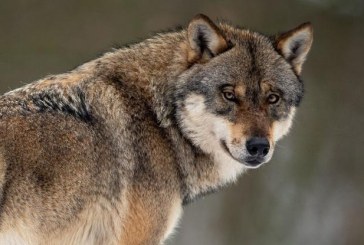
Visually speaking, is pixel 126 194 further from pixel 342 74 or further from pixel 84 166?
pixel 342 74

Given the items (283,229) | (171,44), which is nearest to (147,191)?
(171,44)

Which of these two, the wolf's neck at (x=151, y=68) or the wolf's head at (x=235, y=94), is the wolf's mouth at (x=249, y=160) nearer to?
the wolf's head at (x=235, y=94)

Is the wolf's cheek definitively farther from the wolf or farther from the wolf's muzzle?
the wolf's muzzle

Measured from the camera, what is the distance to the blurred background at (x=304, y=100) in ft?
35.2

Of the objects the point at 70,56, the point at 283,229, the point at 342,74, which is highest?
the point at 70,56

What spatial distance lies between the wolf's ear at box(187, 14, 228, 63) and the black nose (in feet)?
1.94

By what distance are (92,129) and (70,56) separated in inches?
247

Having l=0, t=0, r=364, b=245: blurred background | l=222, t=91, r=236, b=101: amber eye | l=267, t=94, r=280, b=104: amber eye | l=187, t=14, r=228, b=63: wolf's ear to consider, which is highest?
l=187, t=14, r=228, b=63: wolf's ear

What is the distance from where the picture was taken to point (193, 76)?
15.7 ft

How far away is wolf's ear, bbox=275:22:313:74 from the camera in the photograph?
498 centimetres

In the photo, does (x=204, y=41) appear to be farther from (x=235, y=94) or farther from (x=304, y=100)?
(x=304, y=100)

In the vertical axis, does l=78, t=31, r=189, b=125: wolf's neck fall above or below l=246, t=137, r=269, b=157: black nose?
above

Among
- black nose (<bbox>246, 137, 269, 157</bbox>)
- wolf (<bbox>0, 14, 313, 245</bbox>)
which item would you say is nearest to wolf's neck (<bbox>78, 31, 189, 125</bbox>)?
wolf (<bbox>0, 14, 313, 245</bbox>)

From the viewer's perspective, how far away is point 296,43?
5043mm
